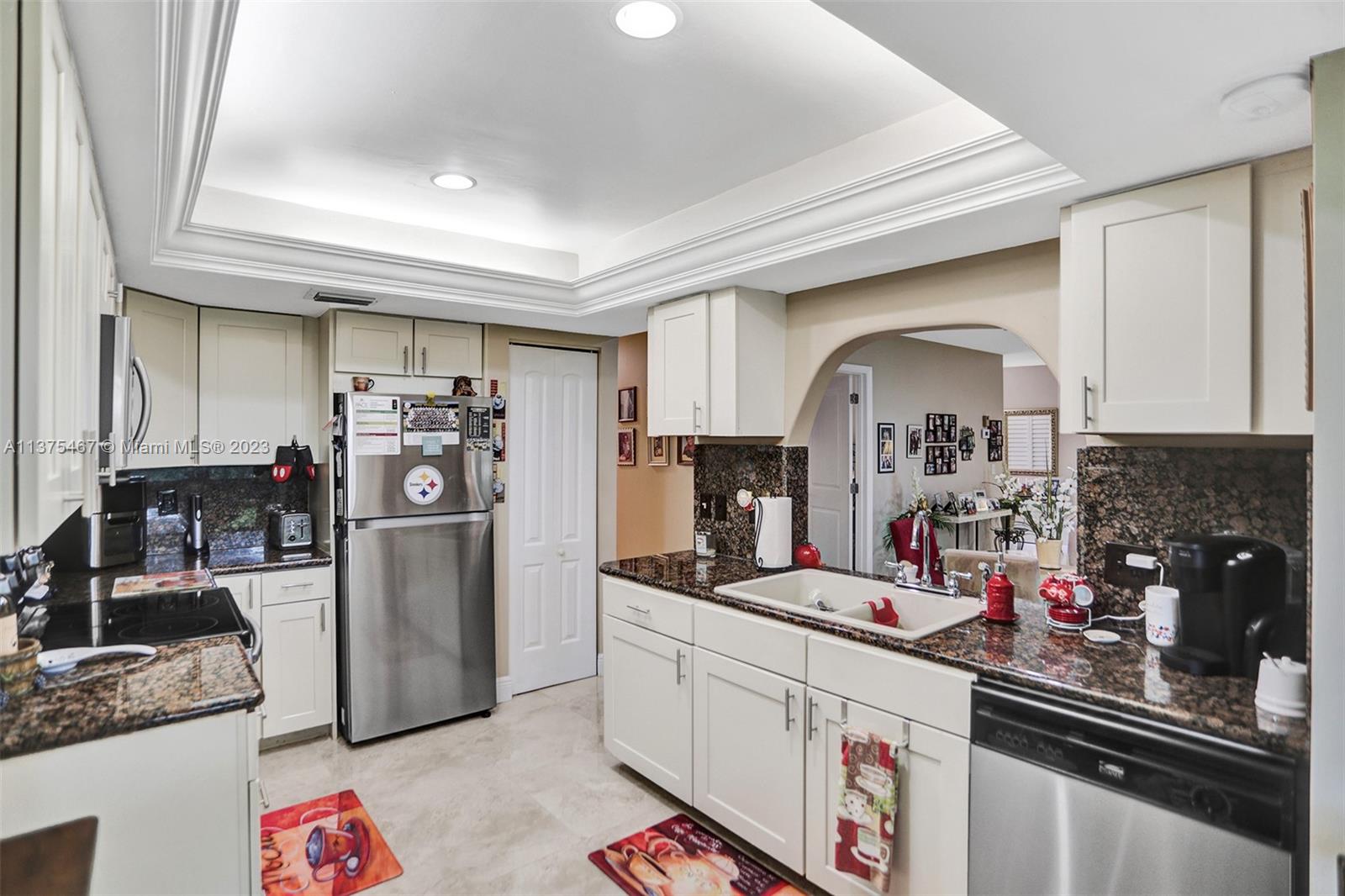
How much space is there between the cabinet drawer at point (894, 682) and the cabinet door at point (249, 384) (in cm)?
295

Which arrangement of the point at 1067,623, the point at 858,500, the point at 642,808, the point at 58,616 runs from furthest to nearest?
the point at 858,500 → the point at 642,808 → the point at 58,616 → the point at 1067,623

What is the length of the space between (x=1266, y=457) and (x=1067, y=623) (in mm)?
674

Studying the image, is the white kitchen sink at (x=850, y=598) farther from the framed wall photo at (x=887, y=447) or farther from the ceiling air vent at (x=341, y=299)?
the framed wall photo at (x=887, y=447)

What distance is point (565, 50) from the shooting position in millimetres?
1784

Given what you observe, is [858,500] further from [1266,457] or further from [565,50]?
Answer: [565,50]

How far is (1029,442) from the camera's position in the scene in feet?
25.5

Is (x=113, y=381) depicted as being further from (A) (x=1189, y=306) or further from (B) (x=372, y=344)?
(A) (x=1189, y=306)

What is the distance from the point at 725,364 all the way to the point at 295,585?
2.29 m

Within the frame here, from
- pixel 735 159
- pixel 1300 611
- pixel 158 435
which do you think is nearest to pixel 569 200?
pixel 735 159

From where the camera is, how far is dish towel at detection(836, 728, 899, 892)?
2025 millimetres

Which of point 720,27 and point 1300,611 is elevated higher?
point 720,27

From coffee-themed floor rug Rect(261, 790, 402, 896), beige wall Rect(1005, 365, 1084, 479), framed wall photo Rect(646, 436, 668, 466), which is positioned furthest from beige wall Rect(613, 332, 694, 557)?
beige wall Rect(1005, 365, 1084, 479)

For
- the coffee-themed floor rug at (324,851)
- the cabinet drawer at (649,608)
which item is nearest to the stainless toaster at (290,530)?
the coffee-themed floor rug at (324,851)

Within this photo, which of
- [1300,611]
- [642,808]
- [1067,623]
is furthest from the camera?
[642,808]
